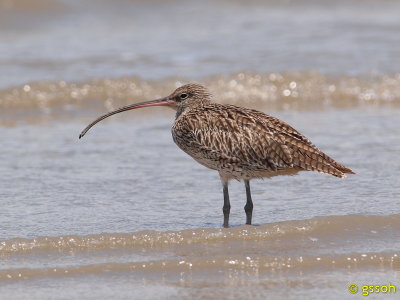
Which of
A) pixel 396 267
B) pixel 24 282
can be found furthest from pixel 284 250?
pixel 24 282

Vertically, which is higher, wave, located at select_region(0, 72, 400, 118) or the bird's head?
wave, located at select_region(0, 72, 400, 118)

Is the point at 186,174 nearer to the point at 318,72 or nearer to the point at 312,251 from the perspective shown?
the point at 312,251

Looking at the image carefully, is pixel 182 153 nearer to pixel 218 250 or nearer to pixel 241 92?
pixel 241 92

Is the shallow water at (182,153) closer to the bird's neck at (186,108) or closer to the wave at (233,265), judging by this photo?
the wave at (233,265)

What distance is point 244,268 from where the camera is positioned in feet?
22.9

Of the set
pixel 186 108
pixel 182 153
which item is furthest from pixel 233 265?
pixel 182 153

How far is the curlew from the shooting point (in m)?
8.04

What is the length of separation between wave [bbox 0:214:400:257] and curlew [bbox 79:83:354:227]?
441 mm

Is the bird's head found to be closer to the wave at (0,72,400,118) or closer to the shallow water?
the shallow water

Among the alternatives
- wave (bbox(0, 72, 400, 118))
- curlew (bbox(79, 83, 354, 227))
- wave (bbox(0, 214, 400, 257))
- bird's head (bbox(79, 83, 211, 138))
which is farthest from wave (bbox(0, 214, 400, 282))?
wave (bbox(0, 72, 400, 118))

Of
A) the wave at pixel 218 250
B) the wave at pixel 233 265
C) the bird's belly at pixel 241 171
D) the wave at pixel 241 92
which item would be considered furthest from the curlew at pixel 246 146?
the wave at pixel 241 92

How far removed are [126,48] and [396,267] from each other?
30.0 ft

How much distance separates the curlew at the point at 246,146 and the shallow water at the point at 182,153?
1.39 ft

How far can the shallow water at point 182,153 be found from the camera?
693cm
